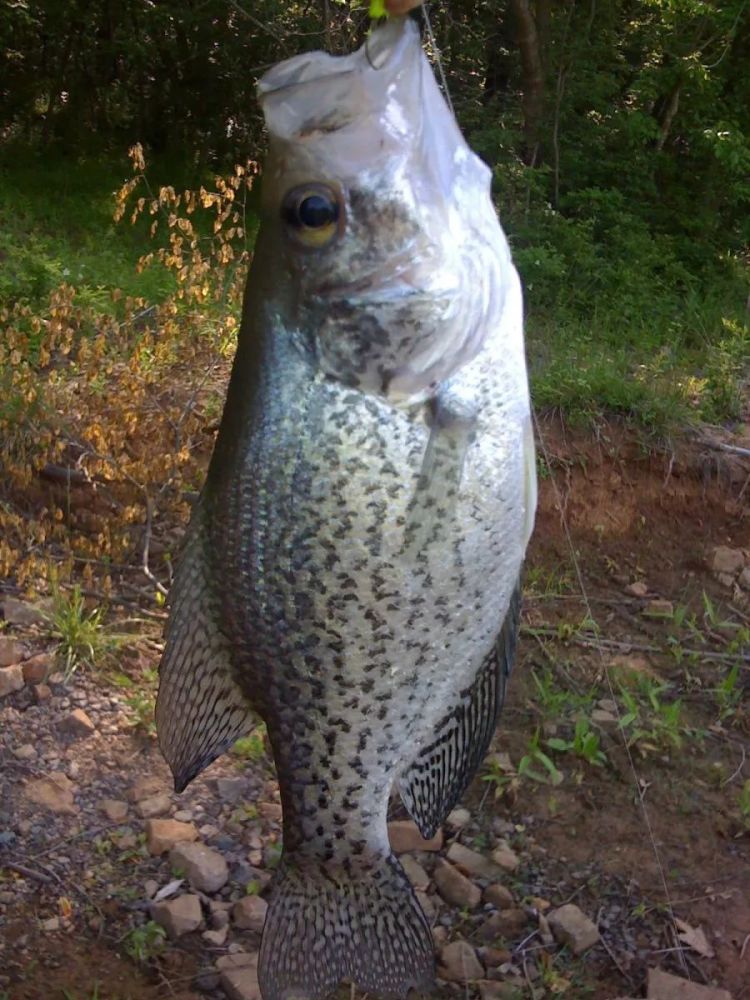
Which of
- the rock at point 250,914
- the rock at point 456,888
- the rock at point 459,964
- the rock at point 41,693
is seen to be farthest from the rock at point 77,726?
the rock at point 459,964

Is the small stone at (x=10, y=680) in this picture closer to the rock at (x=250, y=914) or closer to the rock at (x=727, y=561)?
the rock at (x=250, y=914)

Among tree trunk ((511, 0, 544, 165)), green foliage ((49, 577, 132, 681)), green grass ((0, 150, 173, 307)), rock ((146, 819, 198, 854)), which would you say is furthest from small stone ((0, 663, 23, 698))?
tree trunk ((511, 0, 544, 165))

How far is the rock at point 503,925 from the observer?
3.24m

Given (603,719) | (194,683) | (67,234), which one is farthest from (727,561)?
(67,234)

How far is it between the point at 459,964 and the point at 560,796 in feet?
2.69

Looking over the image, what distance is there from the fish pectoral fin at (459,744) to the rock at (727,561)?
3.41 m

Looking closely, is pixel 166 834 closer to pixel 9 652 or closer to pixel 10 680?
pixel 10 680

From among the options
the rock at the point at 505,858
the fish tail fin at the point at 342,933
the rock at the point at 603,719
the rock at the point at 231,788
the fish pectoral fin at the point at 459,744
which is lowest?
the rock at the point at 231,788

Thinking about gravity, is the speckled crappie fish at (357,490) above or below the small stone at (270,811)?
above

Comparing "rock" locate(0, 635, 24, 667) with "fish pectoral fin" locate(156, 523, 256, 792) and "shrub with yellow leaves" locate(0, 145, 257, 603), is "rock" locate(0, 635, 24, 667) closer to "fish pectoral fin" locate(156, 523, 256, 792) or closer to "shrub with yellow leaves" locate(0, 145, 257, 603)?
"shrub with yellow leaves" locate(0, 145, 257, 603)

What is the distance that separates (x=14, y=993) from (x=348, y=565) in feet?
6.32

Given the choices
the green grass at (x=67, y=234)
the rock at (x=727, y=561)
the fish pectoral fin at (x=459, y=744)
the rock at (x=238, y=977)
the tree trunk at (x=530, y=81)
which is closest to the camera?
the fish pectoral fin at (x=459, y=744)

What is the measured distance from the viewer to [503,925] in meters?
3.26

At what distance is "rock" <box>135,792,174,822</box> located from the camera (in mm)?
3505
